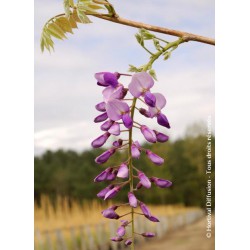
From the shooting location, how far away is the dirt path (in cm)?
161

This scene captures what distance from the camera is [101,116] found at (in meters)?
1.05

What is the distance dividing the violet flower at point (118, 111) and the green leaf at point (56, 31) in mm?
435

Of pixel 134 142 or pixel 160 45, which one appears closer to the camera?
pixel 134 142

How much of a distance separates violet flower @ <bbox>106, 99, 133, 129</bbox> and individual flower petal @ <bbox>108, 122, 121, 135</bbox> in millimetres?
16

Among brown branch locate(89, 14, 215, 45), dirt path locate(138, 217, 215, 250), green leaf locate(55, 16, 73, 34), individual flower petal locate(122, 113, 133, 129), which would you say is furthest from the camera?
dirt path locate(138, 217, 215, 250)

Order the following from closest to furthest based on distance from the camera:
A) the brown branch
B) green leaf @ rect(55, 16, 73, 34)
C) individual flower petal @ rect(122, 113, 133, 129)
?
1. individual flower petal @ rect(122, 113, 133, 129)
2. the brown branch
3. green leaf @ rect(55, 16, 73, 34)

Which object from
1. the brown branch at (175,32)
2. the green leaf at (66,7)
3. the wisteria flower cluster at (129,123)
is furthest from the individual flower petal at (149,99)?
the green leaf at (66,7)

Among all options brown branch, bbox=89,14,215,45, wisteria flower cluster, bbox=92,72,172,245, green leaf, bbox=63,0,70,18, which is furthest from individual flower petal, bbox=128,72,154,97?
green leaf, bbox=63,0,70,18

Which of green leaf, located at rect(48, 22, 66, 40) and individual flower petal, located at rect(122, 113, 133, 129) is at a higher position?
green leaf, located at rect(48, 22, 66, 40)

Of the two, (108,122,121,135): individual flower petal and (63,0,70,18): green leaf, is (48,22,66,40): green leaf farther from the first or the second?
(108,122,121,135): individual flower petal
